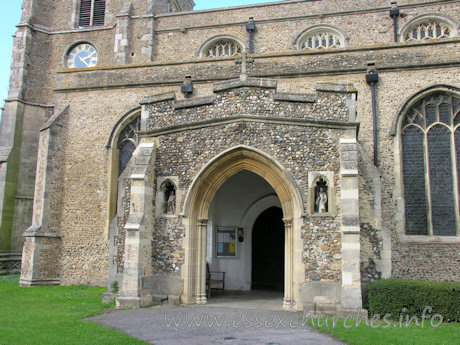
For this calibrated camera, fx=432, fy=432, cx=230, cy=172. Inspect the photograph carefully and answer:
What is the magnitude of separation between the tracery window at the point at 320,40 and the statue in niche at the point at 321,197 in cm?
1300

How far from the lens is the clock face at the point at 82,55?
24.0 meters

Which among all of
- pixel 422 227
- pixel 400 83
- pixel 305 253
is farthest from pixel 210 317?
pixel 400 83

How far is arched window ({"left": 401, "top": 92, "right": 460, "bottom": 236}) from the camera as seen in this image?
1298cm

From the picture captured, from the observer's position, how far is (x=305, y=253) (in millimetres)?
9625

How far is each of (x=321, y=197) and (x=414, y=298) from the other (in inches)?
110

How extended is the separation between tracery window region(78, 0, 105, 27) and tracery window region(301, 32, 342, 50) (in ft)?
38.7

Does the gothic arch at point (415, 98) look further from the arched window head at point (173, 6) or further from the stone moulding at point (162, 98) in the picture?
the arched window head at point (173, 6)

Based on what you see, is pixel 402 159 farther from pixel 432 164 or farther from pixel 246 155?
pixel 246 155

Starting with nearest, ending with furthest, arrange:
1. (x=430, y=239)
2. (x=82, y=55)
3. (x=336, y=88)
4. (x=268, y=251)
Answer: (x=336, y=88) → (x=430, y=239) → (x=268, y=251) → (x=82, y=55)

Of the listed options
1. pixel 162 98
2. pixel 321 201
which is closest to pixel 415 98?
pixel 321 201

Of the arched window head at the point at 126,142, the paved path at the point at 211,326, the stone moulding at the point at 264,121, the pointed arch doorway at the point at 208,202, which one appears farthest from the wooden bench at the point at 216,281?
the arched window head at the point at 126,142

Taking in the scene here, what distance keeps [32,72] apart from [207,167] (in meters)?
16.3

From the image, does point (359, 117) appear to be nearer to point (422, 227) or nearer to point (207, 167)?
point (422, 227)

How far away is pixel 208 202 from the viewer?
36.0 ft
